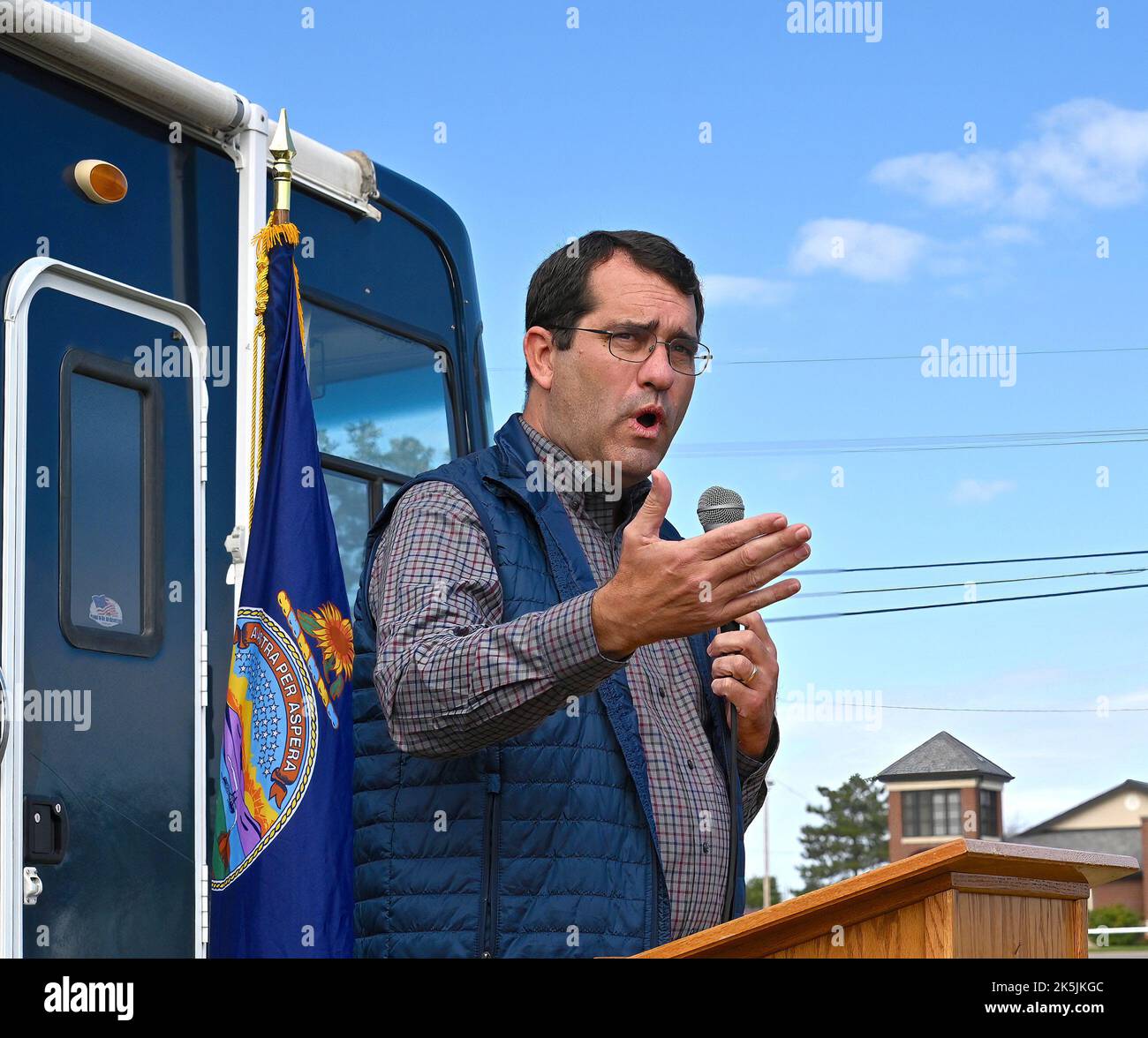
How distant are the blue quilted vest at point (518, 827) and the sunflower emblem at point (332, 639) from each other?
696mm

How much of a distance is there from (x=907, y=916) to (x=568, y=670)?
66 centimetres

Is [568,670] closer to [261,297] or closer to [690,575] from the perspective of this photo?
[690,575]

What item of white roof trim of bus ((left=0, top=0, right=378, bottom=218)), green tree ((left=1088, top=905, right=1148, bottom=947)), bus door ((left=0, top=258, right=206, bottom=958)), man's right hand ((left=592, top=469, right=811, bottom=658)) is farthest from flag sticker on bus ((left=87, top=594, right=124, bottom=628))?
green tree ((left=1088, top=905, right=1148, bottom=947))

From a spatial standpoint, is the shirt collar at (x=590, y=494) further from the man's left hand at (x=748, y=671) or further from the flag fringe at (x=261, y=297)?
the flag fringe at (x=261, y=297)

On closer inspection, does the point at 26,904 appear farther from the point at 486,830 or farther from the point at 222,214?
the point at 222,214

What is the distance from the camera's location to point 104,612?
3764mm

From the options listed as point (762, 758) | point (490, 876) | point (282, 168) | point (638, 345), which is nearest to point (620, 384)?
point (638, 345)

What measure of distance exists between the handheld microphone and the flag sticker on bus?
1502 mm

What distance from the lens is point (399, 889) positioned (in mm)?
2936

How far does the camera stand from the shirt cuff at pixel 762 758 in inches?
133

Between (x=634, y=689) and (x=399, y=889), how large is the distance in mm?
Answer: 594

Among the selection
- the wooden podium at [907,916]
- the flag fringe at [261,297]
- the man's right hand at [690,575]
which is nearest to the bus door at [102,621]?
the flag fringe at [261,297]

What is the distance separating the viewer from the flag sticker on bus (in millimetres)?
3727
